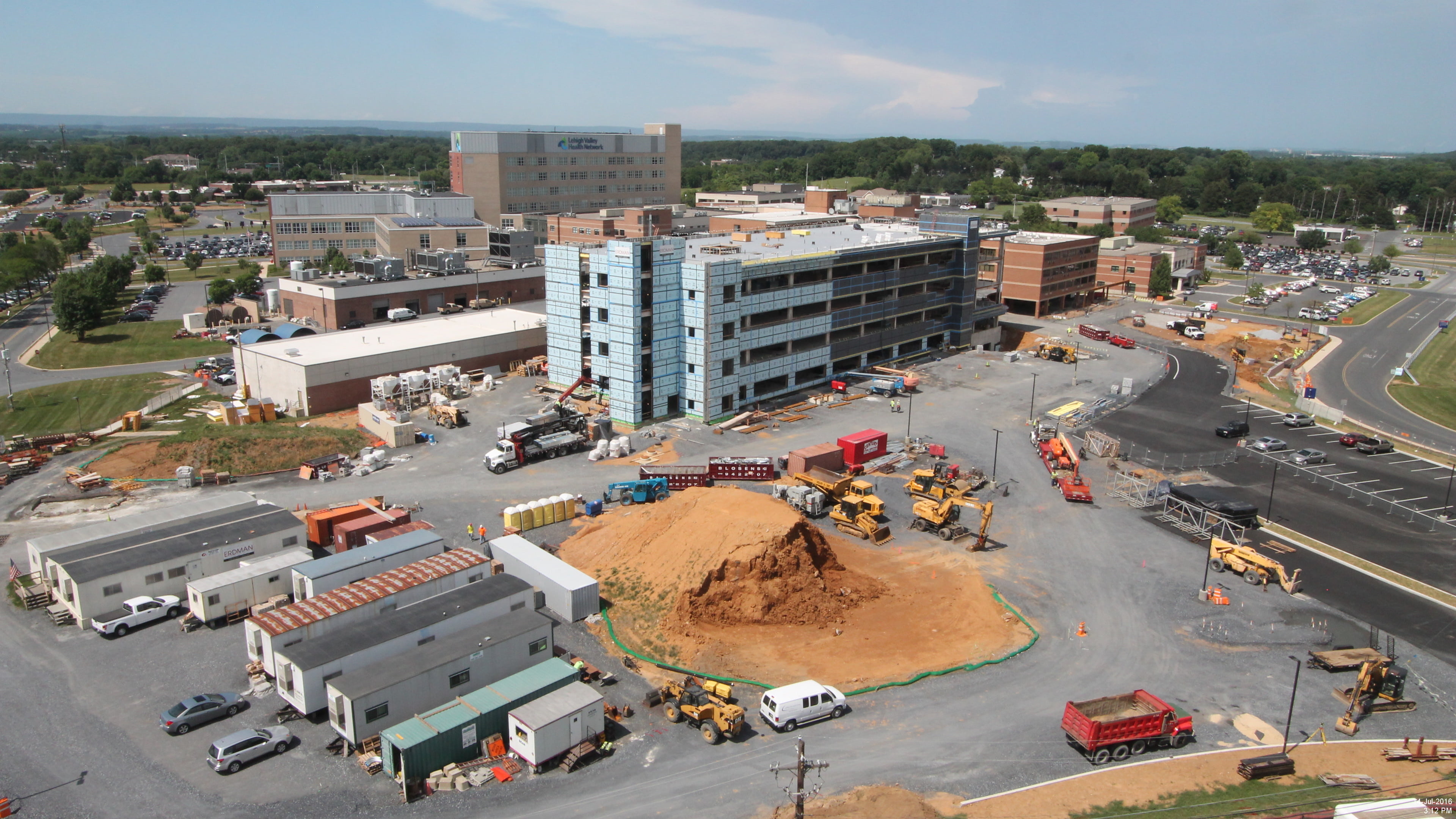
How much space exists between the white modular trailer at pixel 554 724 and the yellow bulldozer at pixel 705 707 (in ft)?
8.89

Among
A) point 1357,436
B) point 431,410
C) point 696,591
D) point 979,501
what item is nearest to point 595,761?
point 696,591

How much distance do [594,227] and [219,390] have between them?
169 ft

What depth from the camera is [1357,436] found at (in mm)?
65875

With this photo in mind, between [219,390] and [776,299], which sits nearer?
[776,299]

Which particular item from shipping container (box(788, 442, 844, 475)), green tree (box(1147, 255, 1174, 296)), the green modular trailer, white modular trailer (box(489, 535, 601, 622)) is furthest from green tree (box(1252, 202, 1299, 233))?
the green modular trailer

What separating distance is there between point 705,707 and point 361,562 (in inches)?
711

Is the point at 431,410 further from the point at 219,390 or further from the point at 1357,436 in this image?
the point at 1357,436

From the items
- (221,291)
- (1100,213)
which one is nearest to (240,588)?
(221,291)

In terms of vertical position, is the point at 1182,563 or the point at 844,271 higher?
the point at 844,271

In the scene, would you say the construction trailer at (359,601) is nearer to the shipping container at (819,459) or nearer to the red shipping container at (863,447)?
the shipping container at (819,459)

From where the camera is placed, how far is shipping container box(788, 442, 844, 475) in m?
55.4

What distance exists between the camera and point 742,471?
55562 millimetres

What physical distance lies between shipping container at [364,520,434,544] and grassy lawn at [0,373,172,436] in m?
39.2

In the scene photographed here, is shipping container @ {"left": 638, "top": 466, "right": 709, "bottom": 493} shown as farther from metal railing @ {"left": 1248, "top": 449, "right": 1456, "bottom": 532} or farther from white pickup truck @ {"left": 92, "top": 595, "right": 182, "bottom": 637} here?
metal railing @ {"left": 1248, "top": 449, "right": 1456, "bottom": 532}
